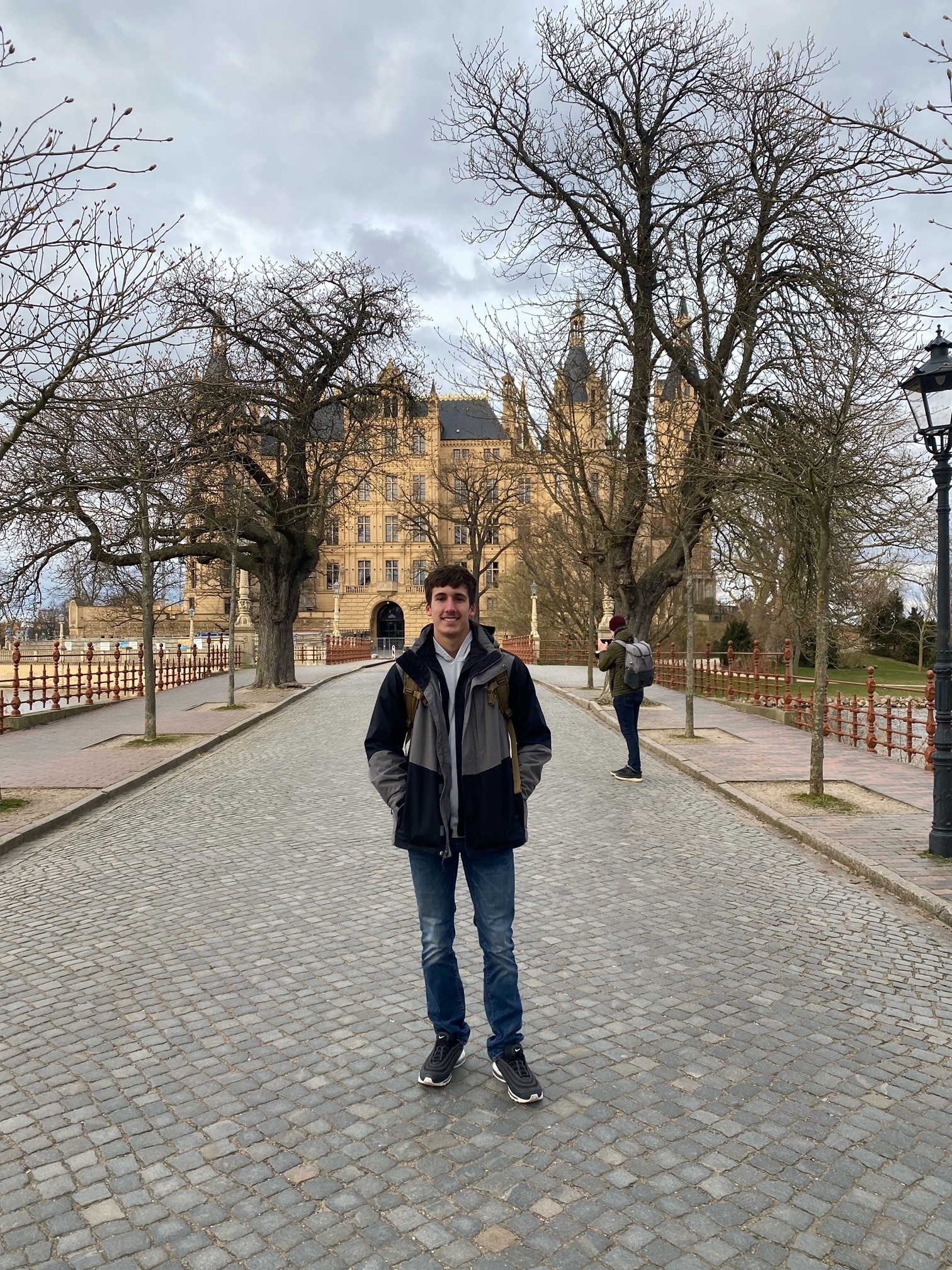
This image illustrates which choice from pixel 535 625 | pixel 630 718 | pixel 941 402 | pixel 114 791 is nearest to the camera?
pixel 941 402

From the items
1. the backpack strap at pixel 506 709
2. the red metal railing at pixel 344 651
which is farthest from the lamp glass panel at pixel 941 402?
the red metal railing at pixel 344 651

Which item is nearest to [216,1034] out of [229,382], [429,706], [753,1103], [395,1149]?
[395,1149]

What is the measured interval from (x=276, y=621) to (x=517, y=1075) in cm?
2353

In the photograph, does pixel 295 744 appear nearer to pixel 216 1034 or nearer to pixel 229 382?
pixel 229 382

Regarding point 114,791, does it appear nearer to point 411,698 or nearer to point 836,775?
point 411,698

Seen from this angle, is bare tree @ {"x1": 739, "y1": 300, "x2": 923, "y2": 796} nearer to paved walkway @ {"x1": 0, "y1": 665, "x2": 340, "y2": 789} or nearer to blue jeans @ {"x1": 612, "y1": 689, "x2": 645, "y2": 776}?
blue jeans @ {"x1": 612, "y1": 689, "x2": 645, "y2": 776}

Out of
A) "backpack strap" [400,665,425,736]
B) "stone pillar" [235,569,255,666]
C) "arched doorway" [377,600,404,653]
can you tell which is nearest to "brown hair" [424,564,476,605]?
"backpack strap" [400,665,425,736]

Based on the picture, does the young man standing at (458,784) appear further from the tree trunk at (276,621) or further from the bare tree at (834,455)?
the tree trunk at (276,621)

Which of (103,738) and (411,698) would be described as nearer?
(411,698)

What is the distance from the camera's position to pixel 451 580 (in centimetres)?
372

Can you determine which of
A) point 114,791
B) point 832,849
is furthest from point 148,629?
point 832,849

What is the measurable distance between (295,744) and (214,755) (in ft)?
4.85

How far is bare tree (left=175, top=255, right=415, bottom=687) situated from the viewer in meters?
23.1

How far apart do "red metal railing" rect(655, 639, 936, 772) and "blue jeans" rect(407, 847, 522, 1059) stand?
7.37 meters
